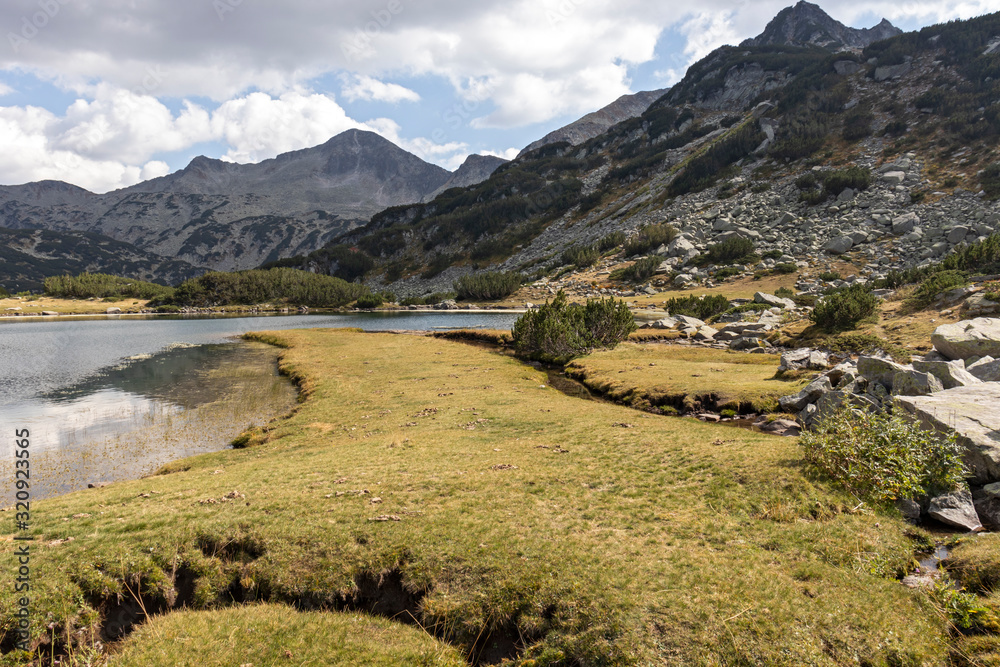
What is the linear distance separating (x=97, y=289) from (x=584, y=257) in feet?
598

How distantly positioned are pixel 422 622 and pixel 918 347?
37.9 meters

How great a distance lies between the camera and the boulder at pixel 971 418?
11883 mm

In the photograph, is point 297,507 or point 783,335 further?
point 783,335

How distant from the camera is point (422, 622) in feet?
31.0

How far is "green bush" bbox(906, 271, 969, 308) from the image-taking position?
3669cm

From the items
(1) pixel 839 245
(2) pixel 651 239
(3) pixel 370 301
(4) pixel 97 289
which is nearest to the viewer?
(1) pixel 839 245

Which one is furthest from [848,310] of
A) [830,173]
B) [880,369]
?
[830,173]

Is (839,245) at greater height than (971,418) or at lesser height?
greater

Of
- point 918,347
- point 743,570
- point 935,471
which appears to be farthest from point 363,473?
point 918,347

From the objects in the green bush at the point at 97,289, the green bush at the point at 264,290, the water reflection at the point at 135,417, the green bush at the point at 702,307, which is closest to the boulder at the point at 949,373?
the water reflection at the point at 135,417

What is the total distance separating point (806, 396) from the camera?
2188 centimetres

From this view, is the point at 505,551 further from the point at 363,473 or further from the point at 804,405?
the point at 804,405

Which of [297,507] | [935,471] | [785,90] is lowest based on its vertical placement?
[297,507]

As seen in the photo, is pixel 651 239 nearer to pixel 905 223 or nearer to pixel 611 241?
pixel 611 241
